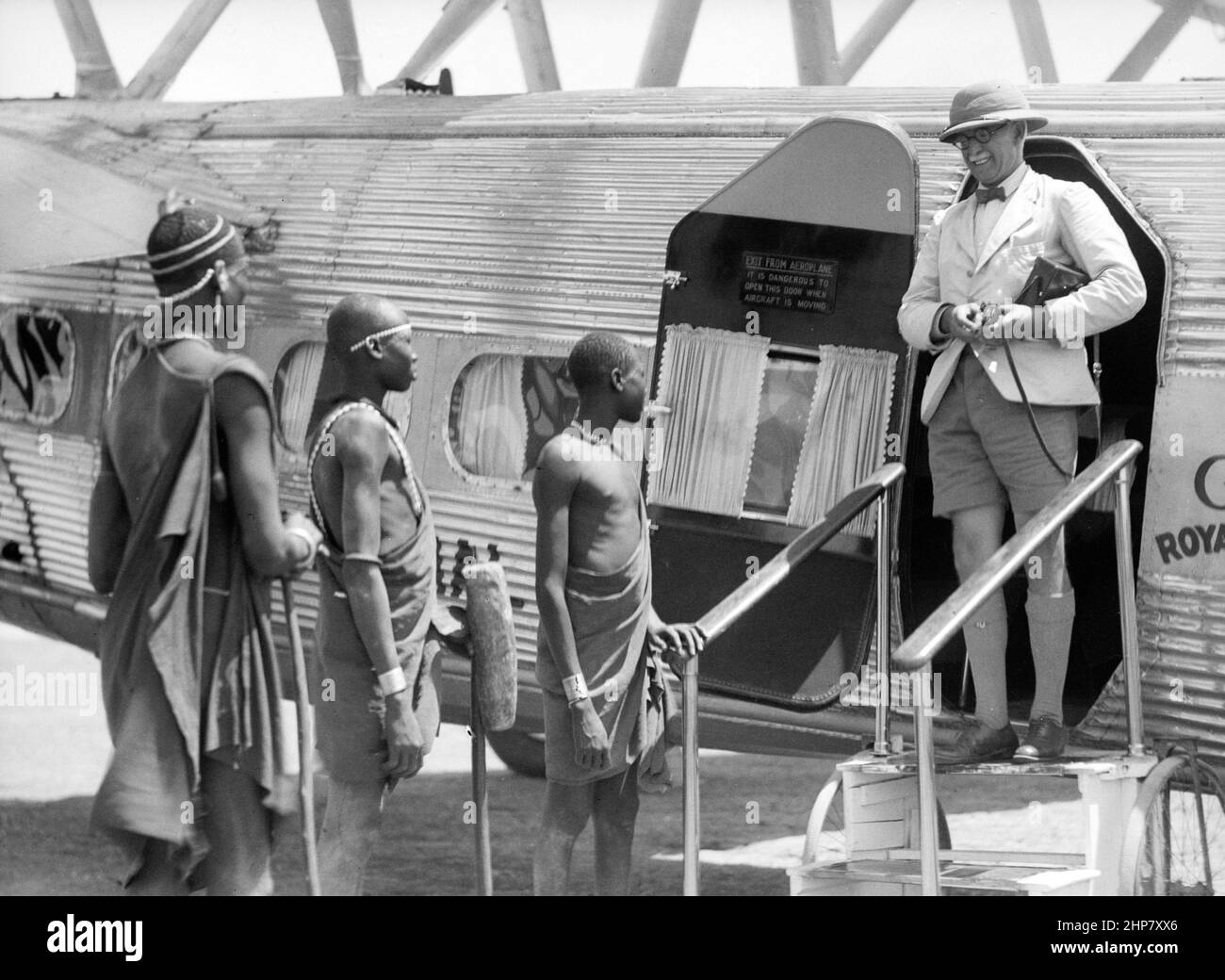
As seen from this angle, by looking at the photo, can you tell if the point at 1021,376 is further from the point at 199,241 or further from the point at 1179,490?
the point at 199,241

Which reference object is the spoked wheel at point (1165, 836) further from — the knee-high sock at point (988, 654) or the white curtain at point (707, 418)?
the white curtain at point (707, 418)

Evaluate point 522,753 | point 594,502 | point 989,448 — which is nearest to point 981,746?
point 989,448

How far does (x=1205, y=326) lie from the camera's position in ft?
19.0

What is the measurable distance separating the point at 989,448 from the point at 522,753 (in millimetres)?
5495

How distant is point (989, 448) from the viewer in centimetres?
574

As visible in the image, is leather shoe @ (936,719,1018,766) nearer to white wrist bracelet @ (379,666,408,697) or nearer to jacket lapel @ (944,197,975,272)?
jacket lapel @ (944,197,975,272)

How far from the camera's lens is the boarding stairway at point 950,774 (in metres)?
5.02

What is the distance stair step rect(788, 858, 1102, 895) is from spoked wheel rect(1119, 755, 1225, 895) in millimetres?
136

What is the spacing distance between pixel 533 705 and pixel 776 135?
242cm

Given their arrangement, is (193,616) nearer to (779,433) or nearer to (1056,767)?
(1056,767)

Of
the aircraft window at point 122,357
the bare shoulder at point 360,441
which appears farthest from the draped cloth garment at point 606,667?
the aircraft window at point 122,357

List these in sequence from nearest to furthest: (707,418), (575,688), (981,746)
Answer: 1. (575,688)
2. (981,746)
3. (707,418)
